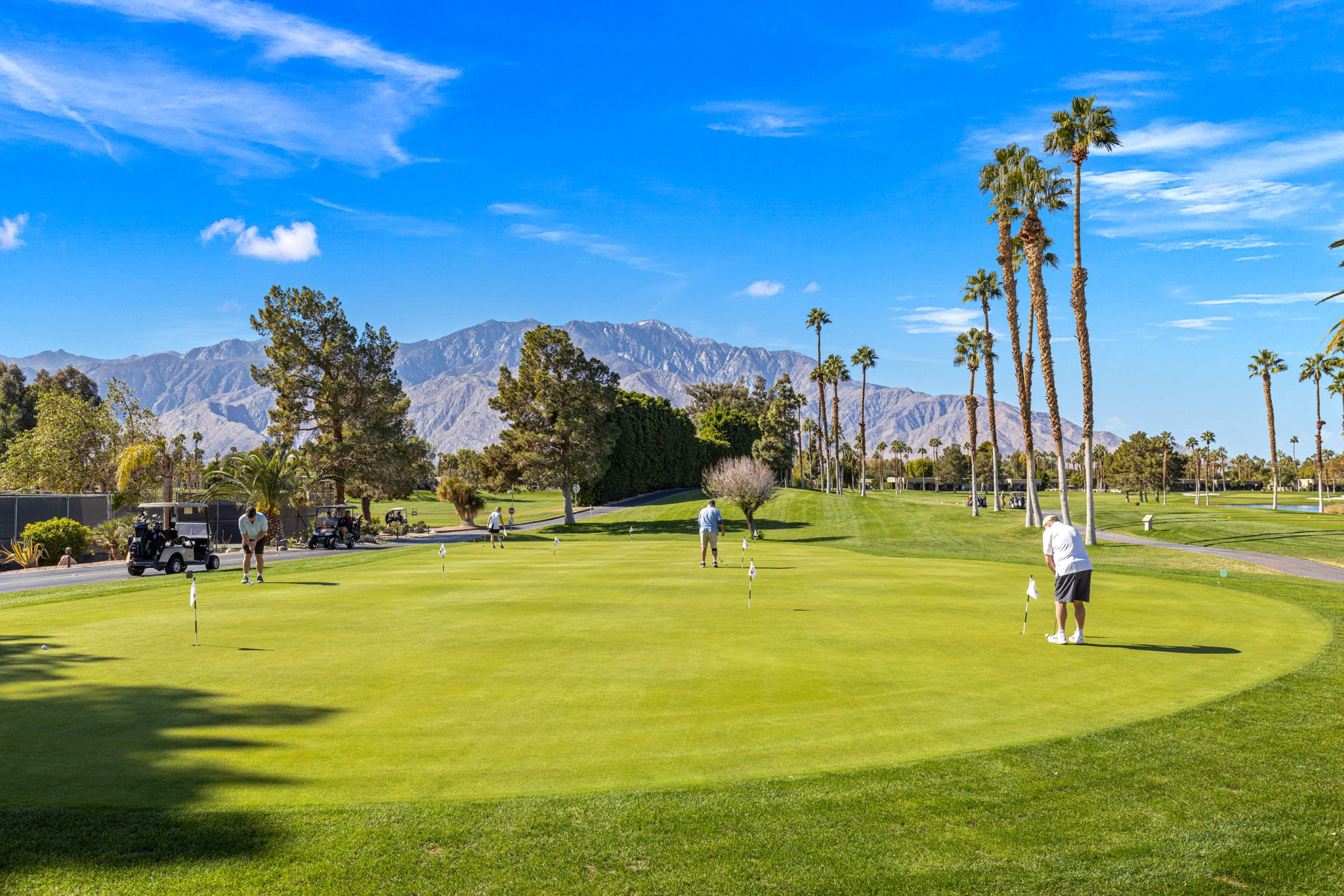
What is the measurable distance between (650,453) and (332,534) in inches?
2300

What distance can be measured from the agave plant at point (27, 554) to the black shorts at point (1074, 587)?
40.4 metres

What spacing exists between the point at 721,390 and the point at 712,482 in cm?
12370

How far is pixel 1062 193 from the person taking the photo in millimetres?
45031

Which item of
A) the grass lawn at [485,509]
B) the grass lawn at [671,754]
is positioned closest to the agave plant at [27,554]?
the grass lawn at [671,754]

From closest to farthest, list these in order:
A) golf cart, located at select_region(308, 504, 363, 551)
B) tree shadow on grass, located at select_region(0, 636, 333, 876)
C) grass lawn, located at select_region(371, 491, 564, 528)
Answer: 1. tree shadow on grass, located at select_region(0, 636, 333, 876)
2. golf cart, located at select_region(308, 504, 363, 551)
3. grass lawn, located at select_region(371, 491, 564, 528)

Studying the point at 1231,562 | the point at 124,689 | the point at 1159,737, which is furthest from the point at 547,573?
the point at 1231,562

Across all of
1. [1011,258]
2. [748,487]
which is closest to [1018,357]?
[1011,258]

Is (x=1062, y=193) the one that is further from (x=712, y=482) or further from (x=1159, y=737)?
(x=1159, y=737)

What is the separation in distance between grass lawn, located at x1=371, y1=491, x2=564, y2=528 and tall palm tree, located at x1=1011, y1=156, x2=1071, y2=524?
44678 mm

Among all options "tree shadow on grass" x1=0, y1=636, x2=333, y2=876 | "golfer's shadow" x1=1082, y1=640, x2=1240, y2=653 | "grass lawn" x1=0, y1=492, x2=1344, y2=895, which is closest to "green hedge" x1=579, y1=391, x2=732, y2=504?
"grass lawn" x1=0, y1=492, x2=1344, y2=895

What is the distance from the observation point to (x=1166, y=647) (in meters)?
12.2

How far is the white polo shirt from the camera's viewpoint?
12.5 meters

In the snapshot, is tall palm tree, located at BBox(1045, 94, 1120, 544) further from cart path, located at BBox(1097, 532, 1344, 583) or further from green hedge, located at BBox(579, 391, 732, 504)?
green hedge, located at BBox(579, 391, 732, 504)

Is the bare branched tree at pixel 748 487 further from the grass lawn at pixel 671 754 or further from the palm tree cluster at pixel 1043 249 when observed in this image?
the grass lawn at pixel 671 754
